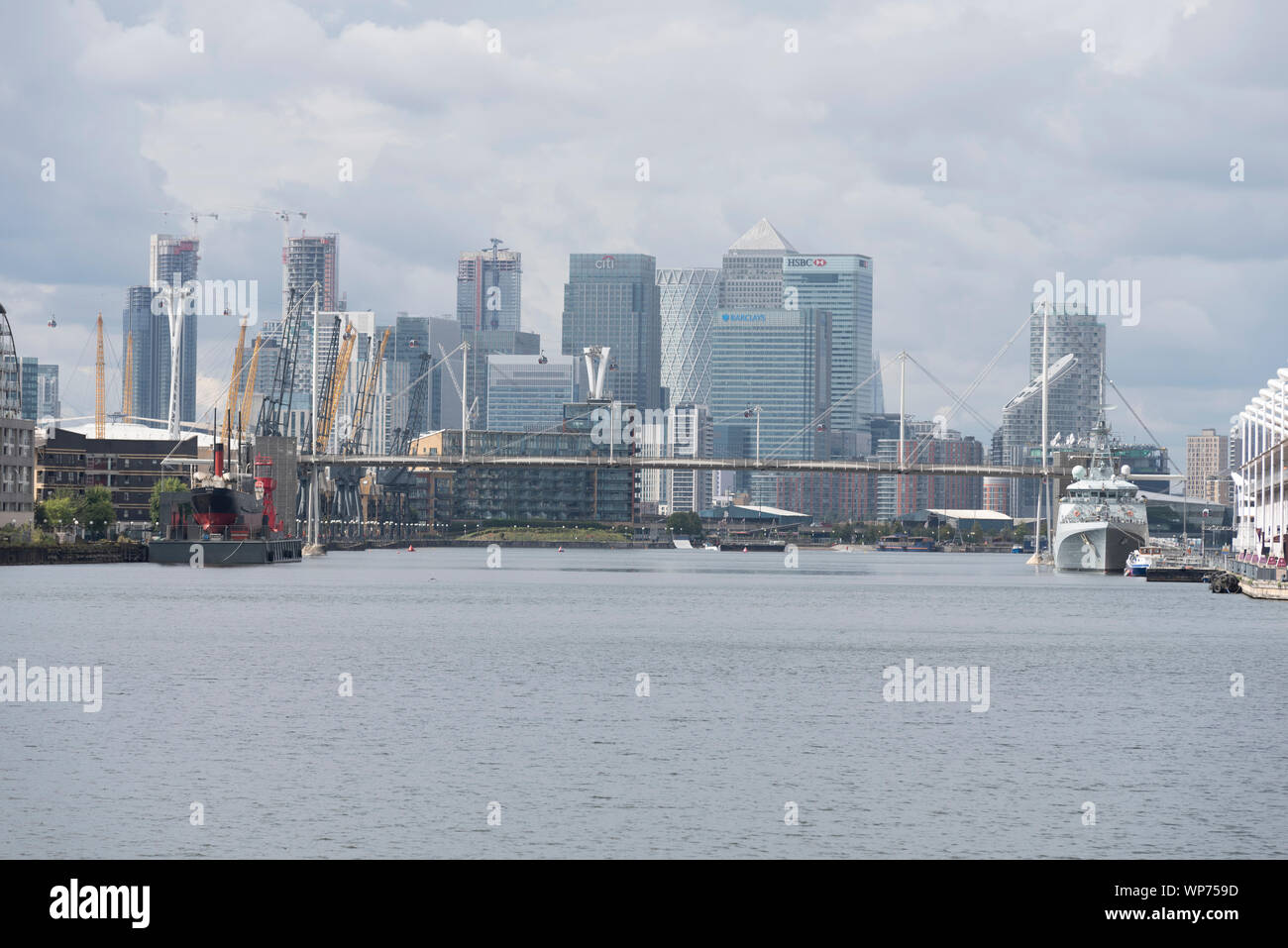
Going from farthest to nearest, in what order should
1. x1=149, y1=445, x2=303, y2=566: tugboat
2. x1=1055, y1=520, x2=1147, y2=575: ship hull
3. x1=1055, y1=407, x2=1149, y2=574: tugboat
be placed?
x1=149, y1=445, x2=303, y2=566: tugboat < x1=1055, y1=407, x2=1149, y2=574: tugboat < x1=1055, y1=520, x2=1147, y2=575: ship hull

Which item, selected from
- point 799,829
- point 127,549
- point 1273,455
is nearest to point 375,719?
point 799,829

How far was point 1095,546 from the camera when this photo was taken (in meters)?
152

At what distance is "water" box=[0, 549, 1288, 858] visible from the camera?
97.3 feet

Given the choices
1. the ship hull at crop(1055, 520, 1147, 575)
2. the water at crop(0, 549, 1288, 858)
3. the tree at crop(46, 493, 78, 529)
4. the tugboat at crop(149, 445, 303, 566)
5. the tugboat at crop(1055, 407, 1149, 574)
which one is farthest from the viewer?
the tree at crop(46, 493, 78, 529)

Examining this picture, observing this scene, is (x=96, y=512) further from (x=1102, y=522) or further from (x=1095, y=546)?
(x=1102, y=522)

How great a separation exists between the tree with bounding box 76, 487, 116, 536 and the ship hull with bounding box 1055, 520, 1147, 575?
97.2 m

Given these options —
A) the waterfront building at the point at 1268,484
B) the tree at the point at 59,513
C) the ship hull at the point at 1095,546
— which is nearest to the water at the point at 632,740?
the waterfront building at the point at 1268,484

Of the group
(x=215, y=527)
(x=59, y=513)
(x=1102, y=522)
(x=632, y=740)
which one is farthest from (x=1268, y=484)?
(x=632, y=740)

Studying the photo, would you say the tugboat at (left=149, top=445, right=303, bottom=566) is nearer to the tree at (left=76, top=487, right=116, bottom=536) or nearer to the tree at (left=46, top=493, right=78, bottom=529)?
the tree at (left=46, top=493, right=78, bottom=529)

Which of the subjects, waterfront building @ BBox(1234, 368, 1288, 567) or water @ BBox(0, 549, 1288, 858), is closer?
water @ BBox(0, 549, 1288, 858)

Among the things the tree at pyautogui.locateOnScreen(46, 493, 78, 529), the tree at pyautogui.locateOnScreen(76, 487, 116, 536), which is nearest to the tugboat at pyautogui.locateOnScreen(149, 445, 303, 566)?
the tree at pyautogui.locateOnScreen(46, 493, 78, 529)

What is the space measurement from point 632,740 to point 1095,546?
391ft
